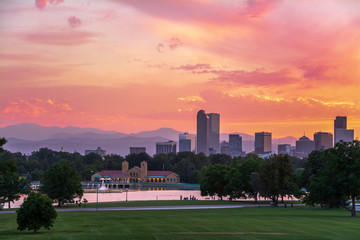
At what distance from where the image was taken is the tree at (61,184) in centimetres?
8681

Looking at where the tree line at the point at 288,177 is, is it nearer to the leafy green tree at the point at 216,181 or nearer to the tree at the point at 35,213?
the leafy green tree at the point at 216,181

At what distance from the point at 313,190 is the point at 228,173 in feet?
166

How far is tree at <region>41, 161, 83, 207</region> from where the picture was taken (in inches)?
3418

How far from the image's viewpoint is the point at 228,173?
11225 cm

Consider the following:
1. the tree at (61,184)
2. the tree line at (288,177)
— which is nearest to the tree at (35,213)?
the tree line at (288,177)

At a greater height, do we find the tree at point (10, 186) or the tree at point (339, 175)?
the tree at point (339, 175)

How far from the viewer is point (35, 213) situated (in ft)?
130

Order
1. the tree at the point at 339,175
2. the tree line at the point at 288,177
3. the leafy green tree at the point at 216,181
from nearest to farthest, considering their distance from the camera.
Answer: the tree at the point at 339,175
the tree line at the point at 288,177
the leafy green tree at the point at 216,181

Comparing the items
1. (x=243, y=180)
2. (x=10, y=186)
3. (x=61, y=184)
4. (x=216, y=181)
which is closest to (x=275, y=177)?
(x=243, y=180)

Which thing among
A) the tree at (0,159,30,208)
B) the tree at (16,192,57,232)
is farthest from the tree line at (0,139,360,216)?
the tree at (16,192,57,232)

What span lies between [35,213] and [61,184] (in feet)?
163

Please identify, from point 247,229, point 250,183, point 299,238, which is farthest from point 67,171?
point 299,238

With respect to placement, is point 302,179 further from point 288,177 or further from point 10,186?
point 10,186

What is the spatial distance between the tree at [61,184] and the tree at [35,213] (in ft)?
157
